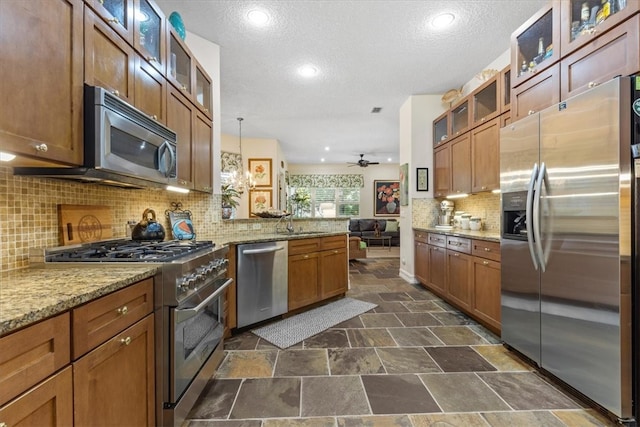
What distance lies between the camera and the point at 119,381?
1.10 meters

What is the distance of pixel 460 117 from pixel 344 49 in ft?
5.97

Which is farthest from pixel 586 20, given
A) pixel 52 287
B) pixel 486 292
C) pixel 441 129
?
pixel 52 287

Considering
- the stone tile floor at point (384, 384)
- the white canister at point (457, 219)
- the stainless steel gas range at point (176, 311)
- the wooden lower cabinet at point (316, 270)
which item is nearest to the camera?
the stainless steel gas range at point (176, 311)

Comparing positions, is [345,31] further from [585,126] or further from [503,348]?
[503,348]

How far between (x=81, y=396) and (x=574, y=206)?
251 centimetres

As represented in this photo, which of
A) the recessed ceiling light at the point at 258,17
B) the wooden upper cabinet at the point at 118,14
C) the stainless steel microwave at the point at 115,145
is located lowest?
the stainless steel microwave at the point at 115,145

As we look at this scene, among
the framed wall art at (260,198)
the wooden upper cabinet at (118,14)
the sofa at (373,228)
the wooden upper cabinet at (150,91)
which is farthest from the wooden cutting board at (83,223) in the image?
the sofa at (373,228)

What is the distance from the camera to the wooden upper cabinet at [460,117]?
11.6 ft

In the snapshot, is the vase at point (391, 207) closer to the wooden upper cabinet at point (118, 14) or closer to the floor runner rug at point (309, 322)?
the floor runner rug at point (309, 322)

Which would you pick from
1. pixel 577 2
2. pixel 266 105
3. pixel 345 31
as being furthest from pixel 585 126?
pixel 266 105

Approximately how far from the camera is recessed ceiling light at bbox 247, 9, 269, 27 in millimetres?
2553

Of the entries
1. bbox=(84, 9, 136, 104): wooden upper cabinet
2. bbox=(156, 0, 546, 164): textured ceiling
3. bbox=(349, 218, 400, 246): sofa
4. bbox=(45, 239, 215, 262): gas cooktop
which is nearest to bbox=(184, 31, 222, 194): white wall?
bbox=(156, 0, 546, 164): textured ceiling

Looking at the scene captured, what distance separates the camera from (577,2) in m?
1.88

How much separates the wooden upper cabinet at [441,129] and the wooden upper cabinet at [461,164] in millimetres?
243
